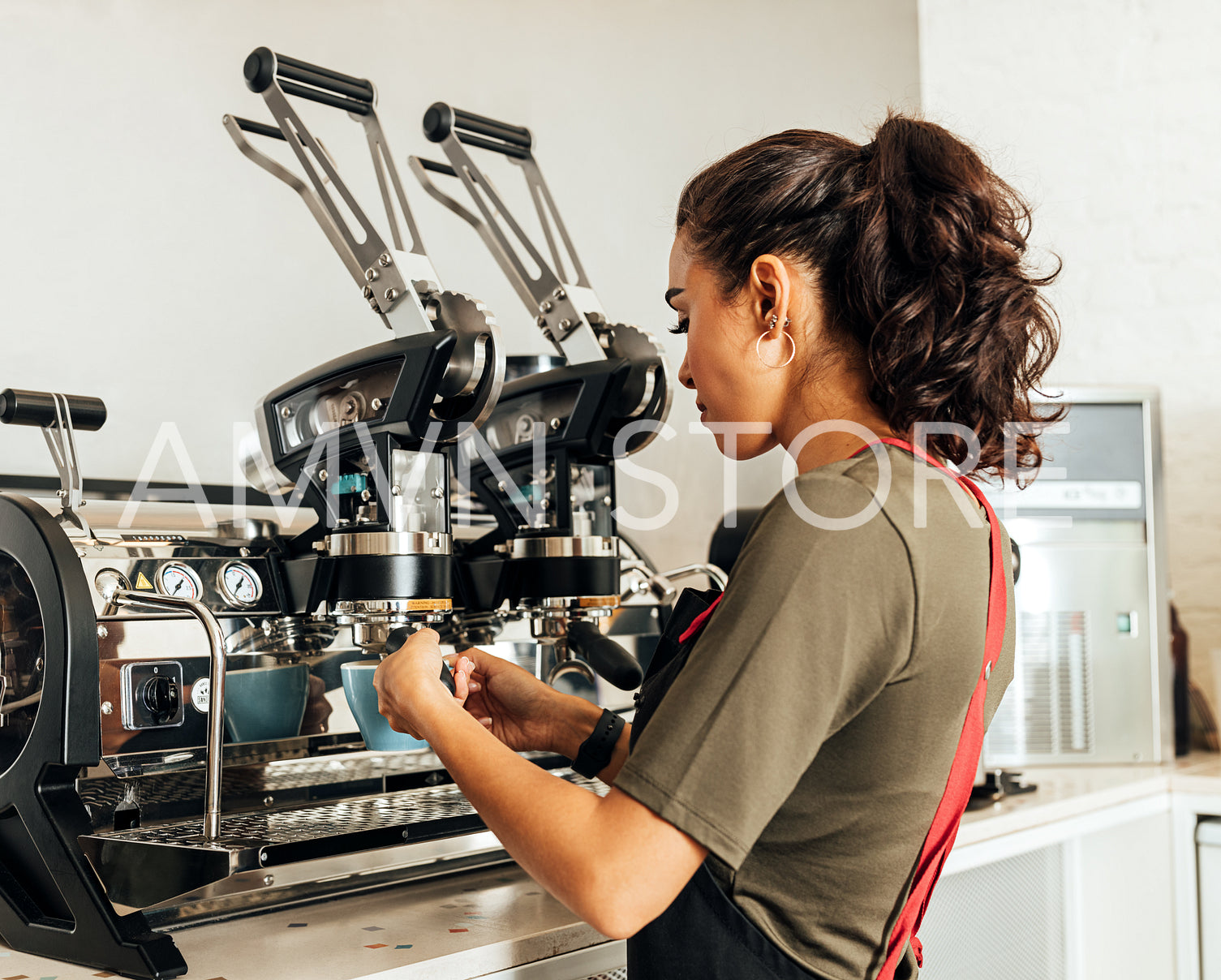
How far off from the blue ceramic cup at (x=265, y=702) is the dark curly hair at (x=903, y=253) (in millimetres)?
583

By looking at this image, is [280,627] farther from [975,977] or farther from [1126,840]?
[1126,840]

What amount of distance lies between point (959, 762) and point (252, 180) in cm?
127

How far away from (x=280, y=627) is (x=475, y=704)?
8.7 inches

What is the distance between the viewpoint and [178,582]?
3.39 ft

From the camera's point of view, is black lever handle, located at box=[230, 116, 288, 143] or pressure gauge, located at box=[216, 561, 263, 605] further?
black lever handle, located at box=[230, 116, 288, 143]

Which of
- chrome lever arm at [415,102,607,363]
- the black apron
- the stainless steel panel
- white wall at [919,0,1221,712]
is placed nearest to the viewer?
the black apron

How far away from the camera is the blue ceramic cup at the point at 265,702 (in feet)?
3.43

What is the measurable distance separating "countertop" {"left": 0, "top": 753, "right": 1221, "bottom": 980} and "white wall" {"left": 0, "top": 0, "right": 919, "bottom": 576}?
66 centimetres

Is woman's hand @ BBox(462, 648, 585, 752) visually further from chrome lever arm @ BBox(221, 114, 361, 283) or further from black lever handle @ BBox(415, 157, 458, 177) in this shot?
black lever handle @ BBox(415, 157, 458, 177)

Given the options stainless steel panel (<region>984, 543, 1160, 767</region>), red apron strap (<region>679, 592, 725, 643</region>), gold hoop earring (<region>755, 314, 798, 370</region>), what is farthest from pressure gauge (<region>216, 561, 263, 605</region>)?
stainless steel panel (<region>984, 543, 1160, 767</region>)

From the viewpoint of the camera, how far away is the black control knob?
958 millimetres

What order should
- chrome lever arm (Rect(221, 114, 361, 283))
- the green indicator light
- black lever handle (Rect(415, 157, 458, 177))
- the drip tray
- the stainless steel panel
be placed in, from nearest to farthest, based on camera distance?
the drip tray
the green indicator light
chrome lever arm (Rect(221, 114, 361, 283))
black lever handle (Rect(415, 157, 458, 177))
the stainless steel panel

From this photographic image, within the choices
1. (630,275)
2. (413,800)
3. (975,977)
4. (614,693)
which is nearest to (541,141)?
(630,275)

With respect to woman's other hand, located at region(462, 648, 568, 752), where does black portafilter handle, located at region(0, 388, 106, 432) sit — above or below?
above
